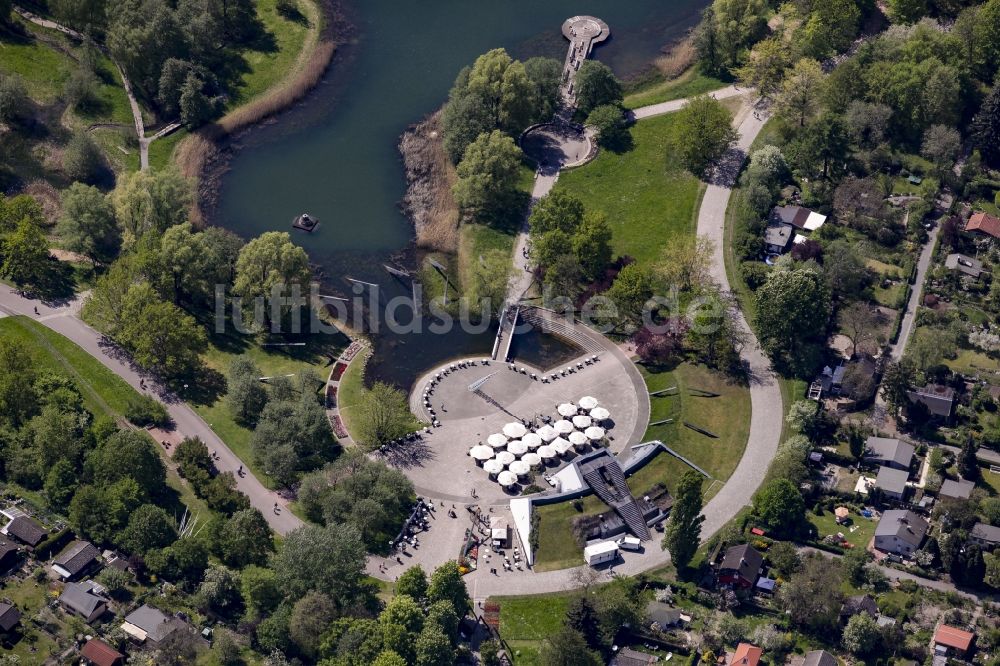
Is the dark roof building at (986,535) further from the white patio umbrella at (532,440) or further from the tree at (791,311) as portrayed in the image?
the white patio umbrella at (532,440)

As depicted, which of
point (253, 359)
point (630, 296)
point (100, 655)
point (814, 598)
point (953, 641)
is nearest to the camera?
point (100, 655)

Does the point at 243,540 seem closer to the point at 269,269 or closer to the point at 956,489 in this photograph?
the point at 269,269

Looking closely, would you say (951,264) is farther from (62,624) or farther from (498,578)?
(62,624)

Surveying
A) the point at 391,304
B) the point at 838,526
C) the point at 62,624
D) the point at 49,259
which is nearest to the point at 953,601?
the point at 838,526

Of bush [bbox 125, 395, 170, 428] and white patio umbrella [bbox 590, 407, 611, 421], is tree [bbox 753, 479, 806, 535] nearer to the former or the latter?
white patio umbrella [bbox 590, 407, 611, 421]

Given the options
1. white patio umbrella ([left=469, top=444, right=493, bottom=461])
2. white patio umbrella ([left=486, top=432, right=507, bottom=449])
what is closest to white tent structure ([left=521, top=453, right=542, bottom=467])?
white patio umbrella ([left=486, top=432, right=507, bottom=449])

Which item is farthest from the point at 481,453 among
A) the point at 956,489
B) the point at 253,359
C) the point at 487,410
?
the point at 956,489

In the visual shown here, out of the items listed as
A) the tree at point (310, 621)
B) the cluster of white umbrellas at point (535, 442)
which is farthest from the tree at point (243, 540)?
the cluster of white umbrellas at point (535, 442)
